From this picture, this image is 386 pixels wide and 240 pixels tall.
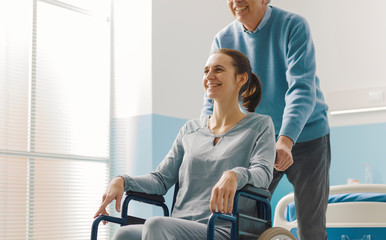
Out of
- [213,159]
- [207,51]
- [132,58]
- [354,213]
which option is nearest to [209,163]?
[213,159]

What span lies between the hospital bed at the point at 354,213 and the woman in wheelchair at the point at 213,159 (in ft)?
3.67

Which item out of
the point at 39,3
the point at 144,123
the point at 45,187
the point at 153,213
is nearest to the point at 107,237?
the point at 153,213

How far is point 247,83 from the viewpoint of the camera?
5.99 feet

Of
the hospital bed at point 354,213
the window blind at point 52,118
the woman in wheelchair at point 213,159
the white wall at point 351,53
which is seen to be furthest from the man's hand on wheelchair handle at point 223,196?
the white wall at point 351,53

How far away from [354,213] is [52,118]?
2.25m

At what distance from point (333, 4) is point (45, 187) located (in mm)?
3069

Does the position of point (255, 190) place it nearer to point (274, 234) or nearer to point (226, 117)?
point (274, 234)

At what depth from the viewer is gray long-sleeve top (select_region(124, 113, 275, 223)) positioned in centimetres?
161

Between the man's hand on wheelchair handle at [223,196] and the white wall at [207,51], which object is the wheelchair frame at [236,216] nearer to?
the man's hand on wheelchair handle at [223,196]

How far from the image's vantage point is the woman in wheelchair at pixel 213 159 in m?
1.46

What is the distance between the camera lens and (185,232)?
56.4 inches

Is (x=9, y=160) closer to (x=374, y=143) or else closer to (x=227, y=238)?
(x=227, y=238)

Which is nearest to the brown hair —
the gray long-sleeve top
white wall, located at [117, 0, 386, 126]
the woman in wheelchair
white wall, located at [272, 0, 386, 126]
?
the woman in wheelchair

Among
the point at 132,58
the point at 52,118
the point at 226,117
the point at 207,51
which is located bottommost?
the point at 226,117
